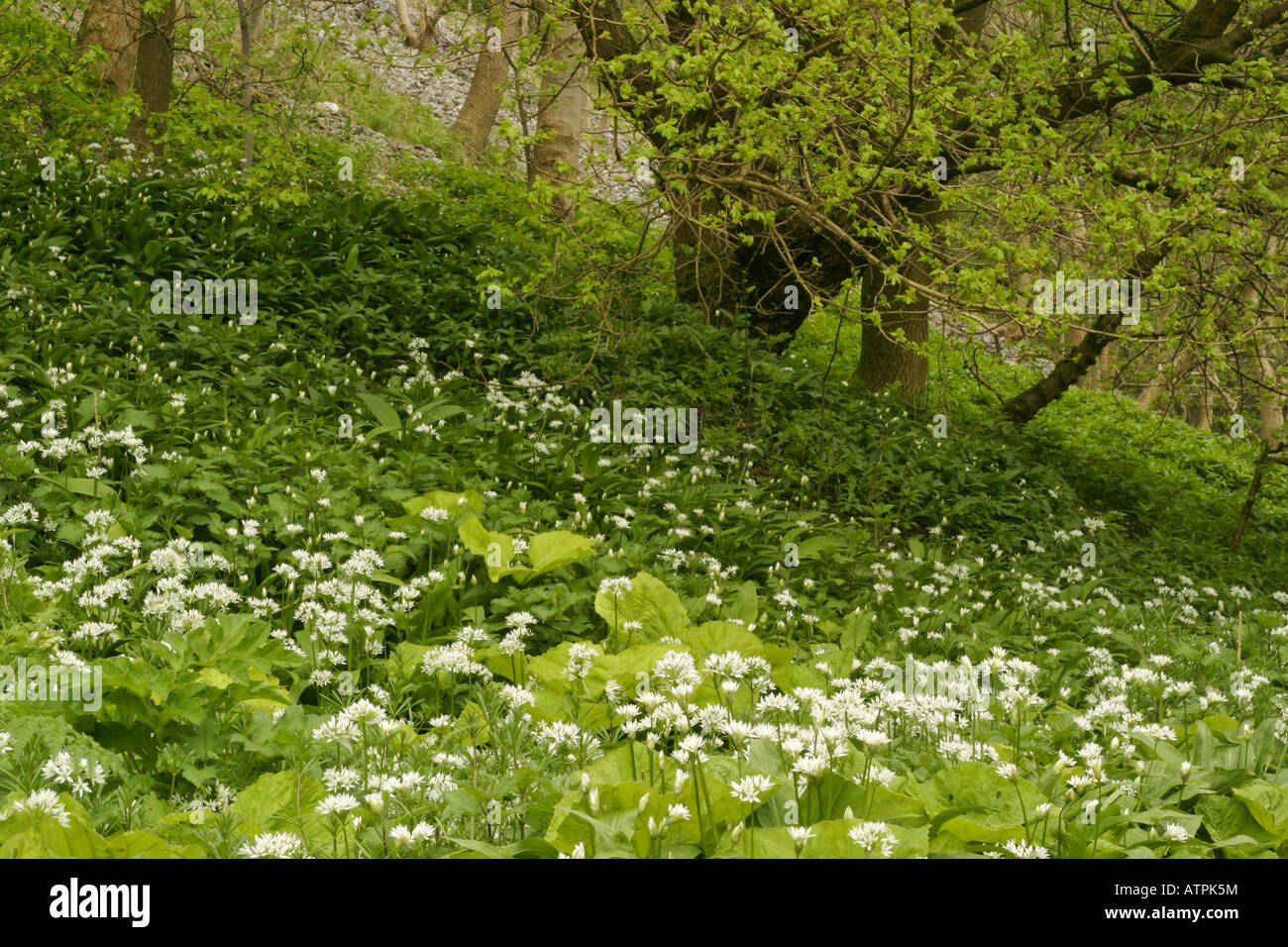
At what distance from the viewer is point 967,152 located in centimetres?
849

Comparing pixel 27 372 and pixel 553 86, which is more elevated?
pixel 553 86

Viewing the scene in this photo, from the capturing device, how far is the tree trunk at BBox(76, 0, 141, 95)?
1215cm

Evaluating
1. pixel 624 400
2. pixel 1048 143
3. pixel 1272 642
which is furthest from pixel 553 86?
pixel 1272 642

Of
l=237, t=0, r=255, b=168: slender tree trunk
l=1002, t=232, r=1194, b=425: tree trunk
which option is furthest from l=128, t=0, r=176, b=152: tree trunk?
l=1002, t=232, r=1194, b=425: tree trunk

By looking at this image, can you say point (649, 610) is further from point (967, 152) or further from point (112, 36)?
point (112, 36)

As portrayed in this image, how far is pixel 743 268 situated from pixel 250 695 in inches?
317

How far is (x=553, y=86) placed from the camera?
11.9 meters

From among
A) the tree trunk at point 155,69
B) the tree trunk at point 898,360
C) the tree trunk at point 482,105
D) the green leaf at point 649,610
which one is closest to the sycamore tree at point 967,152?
the tree trunk at point 898,360

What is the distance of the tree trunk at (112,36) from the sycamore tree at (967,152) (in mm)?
6564

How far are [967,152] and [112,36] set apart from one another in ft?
34.7

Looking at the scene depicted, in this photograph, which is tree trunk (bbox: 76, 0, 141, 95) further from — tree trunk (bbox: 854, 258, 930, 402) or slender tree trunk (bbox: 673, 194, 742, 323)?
tree trunk (bbox: 854, 258, 930, 402)

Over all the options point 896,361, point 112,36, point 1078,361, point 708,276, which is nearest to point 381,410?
point 708,276

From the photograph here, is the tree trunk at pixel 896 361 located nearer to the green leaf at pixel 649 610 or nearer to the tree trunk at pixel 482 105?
the green leaf at pixel 649 610
